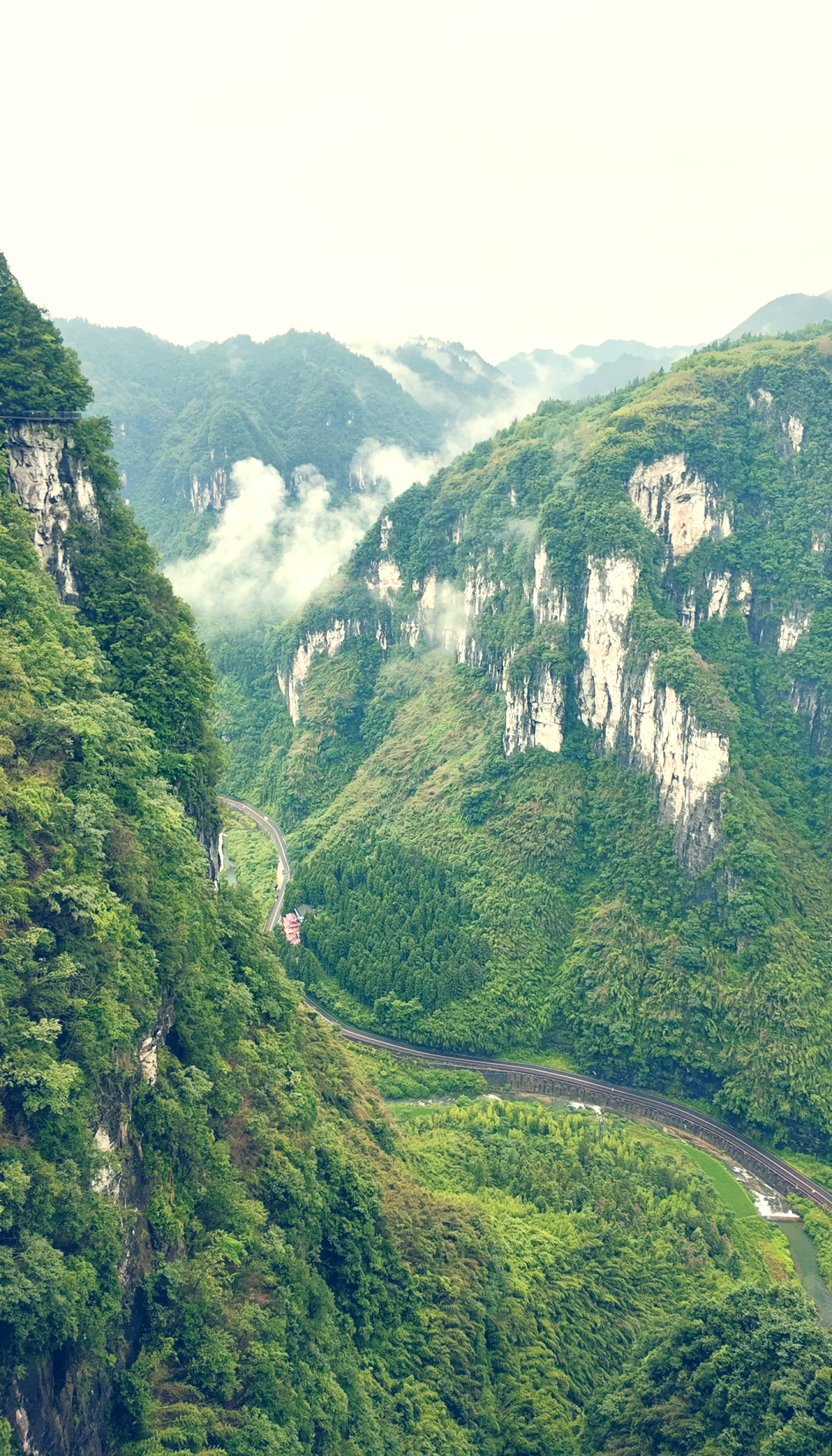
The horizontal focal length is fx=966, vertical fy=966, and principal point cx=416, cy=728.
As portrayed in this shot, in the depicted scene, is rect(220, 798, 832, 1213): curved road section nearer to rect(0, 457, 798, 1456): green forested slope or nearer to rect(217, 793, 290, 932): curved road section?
rect(0, 457, 798, 1456): green forested slope

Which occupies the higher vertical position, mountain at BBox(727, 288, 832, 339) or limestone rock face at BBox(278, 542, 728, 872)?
mountain at BBox(727, 288, 832, 339)

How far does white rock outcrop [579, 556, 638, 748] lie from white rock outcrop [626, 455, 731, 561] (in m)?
6.89

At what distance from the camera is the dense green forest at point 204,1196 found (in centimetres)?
2455

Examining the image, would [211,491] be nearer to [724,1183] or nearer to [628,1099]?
[628,1099]

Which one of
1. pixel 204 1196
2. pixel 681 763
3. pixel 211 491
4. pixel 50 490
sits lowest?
pixel 204 1196

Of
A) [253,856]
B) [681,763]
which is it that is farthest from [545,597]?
[253,856]

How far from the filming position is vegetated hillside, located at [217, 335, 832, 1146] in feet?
224

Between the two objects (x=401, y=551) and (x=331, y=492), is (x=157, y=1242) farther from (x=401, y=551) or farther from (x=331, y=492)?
(x=331, y=492)

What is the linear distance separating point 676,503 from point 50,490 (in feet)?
189

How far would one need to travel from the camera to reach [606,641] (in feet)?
265

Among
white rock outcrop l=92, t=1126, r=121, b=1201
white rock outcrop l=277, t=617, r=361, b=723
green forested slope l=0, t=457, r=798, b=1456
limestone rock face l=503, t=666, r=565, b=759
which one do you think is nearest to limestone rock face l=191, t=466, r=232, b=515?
white rock outcrop l=277, t=617, r=361, b=723

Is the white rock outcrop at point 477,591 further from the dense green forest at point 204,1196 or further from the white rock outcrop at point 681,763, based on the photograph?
the dense green forest at point 204,1196

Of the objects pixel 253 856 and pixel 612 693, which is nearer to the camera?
pixel 612 693

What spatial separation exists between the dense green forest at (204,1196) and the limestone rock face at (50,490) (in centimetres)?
88
